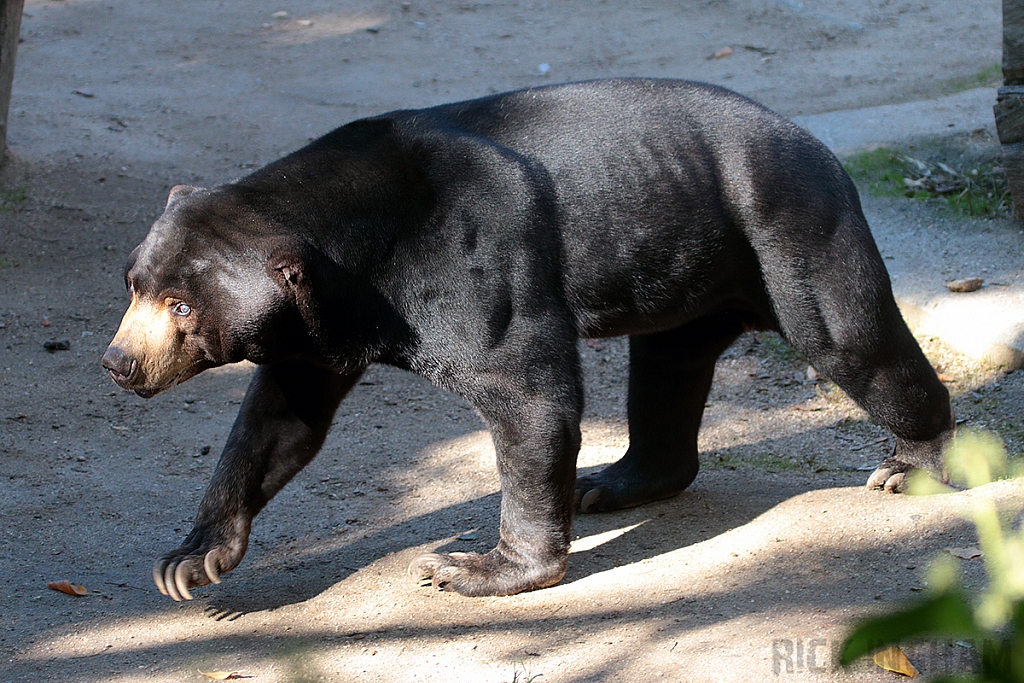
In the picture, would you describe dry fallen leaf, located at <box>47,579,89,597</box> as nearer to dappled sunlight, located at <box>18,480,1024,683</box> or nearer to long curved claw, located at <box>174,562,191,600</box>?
dappled sunlight, located at <box>18,480,1024,683</box>

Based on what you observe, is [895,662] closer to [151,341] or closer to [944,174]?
[151,341]

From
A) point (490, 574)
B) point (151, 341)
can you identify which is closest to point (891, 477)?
point (490, 574)

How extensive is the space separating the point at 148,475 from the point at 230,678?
73.6 inches

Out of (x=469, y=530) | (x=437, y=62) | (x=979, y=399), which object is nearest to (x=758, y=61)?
(x=437, y=62)

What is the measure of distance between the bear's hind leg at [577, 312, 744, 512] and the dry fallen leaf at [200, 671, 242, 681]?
162 cm

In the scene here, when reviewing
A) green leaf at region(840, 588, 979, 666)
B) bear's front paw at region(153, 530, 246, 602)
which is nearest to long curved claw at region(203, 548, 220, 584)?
bear's front paw at region(153, 530, 246, 602)

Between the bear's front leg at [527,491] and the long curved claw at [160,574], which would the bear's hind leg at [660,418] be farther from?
the long curved claw at [160,574]

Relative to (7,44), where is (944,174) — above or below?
below

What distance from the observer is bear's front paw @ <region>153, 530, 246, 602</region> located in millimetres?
3730

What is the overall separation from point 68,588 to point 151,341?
1.14m

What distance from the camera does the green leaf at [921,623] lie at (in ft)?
2.15

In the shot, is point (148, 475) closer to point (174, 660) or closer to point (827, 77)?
point (174, 660)

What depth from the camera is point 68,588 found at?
3.91 meters

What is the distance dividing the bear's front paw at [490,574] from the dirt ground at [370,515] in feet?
0.17
